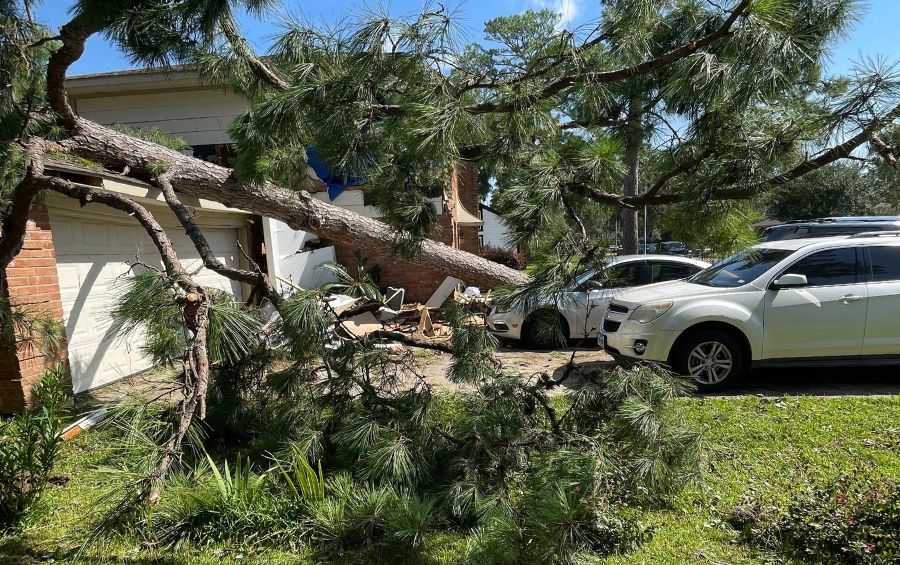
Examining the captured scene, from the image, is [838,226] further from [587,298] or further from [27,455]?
[27,455]

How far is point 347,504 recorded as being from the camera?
→ 3.09m

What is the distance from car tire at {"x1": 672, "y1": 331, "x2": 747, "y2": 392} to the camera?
5883mm

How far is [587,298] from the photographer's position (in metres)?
3.14

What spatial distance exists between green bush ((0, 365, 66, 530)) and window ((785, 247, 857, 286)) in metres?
6.88

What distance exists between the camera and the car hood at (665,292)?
19.9 ft

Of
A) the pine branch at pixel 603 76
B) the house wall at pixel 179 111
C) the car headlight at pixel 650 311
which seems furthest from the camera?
the house wall at pixel 179 111

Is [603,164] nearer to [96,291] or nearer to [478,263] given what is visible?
[478,263]

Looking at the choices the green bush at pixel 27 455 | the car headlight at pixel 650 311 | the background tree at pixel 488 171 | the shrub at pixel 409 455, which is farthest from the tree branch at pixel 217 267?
the car headlight at pixel 650 311

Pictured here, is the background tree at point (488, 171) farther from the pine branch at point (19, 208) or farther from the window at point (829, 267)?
→ the window at point (829, 267)

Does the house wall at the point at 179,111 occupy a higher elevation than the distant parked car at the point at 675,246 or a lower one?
higher

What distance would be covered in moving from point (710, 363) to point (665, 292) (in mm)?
949

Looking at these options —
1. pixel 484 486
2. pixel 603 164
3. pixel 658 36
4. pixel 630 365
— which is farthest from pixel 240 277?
pixel 658 36

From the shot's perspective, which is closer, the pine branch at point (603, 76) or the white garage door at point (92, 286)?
the pine branch at point (603, 76)

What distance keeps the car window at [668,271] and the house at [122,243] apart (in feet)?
10.9
